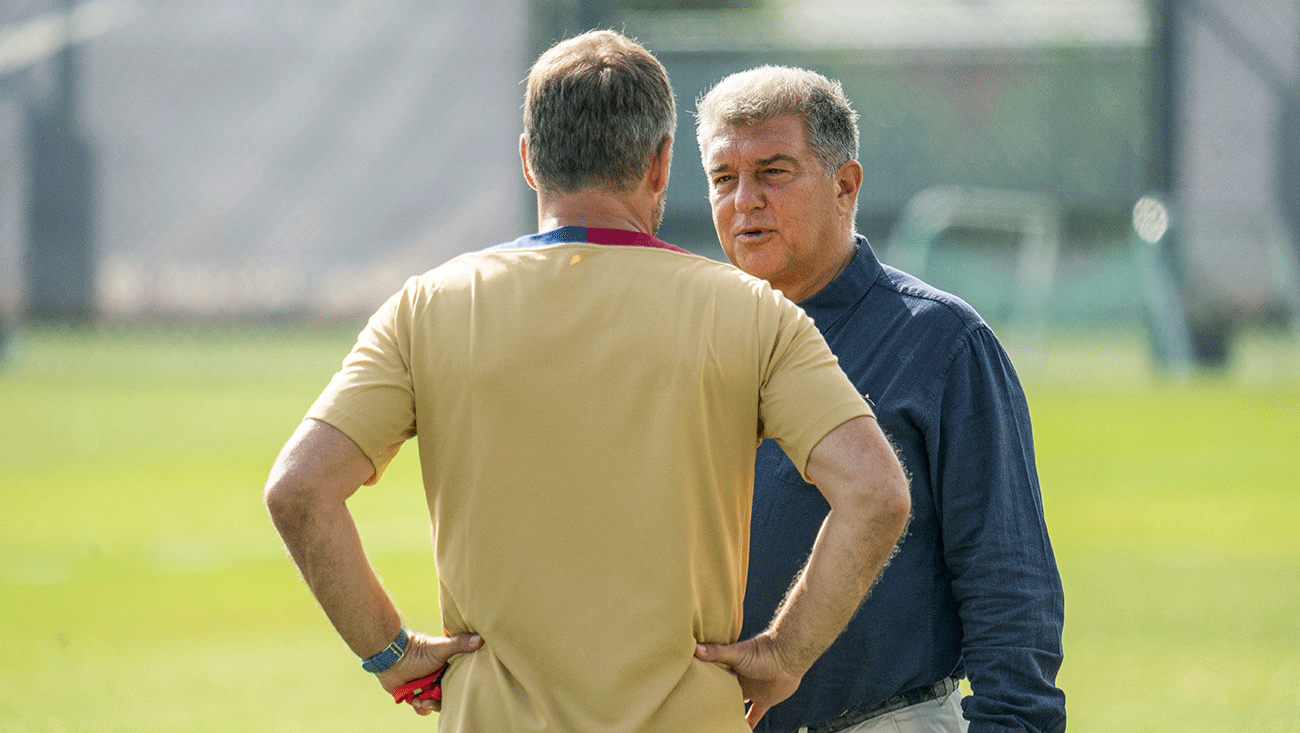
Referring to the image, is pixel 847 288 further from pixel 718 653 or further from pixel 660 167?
pixel 718 653

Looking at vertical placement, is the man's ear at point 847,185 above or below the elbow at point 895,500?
above

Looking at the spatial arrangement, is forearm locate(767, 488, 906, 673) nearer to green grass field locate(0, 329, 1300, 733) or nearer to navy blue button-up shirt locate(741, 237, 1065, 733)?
navy blue button-up shirt locate(741, 237, 1065, 733)

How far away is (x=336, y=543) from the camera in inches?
75.3

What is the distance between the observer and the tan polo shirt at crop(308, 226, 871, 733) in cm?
188

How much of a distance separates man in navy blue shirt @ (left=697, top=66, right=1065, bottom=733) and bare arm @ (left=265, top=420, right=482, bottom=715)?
754 millimetres

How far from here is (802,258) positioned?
106 inches

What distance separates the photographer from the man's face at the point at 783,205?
267 centimetres

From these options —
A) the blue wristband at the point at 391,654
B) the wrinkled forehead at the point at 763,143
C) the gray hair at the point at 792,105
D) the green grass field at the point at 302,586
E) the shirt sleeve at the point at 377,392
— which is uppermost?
the gray hair at the point at 792,105

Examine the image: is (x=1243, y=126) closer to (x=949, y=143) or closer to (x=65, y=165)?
(x=949, y=143)

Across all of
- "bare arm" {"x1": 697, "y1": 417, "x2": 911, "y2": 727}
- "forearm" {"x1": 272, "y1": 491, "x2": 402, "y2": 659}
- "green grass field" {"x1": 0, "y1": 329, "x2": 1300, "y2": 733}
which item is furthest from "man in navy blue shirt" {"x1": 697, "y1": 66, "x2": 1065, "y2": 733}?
"green grass field" {"x1": 0, "y1": 329, "x2": 1300, "y2": 733}

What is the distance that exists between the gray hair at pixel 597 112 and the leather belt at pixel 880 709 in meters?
1.13

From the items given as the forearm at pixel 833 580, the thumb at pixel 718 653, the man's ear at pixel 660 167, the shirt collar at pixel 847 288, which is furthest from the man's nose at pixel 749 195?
the thumb at pixel 718 653

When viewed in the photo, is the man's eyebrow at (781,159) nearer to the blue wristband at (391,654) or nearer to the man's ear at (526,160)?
the man's ear at (526,160)

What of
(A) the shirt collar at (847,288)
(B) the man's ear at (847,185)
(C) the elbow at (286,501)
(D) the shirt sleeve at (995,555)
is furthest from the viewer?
(B) the man's ear at (847,185)
